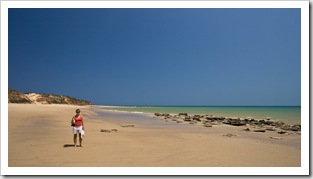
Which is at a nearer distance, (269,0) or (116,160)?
(116,160)

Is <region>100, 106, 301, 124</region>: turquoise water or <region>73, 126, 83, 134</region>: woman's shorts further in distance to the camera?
<region>100, 106, 301, 124</region>: turquoise water

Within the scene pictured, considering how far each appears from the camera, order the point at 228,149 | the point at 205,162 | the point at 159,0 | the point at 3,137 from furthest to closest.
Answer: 1. the point at 228,149
2. the point at 159,0
3. the point at 3,137
4. the point at 205,162

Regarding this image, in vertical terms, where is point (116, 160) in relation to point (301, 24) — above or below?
below

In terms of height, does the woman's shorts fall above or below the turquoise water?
above

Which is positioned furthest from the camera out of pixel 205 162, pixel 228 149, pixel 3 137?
pixel 228 149

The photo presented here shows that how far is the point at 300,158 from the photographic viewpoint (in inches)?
309

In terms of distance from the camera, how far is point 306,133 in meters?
7.91

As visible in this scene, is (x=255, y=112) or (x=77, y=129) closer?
(x=77, y=129)

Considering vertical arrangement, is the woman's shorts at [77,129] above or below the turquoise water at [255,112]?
above

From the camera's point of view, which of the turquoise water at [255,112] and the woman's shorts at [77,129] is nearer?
the woman's shorts at [77,129]

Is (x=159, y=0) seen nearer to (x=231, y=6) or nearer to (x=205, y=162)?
(x=231, y=6)

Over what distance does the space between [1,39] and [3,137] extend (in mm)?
3254

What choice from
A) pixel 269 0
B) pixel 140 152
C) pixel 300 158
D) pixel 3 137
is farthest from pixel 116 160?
pixel 269 0

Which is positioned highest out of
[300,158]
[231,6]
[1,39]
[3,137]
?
[231,6]
